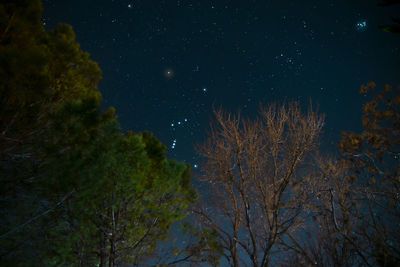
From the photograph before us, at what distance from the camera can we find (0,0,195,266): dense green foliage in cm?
357

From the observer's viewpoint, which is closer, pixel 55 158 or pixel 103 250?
pixel 55 158

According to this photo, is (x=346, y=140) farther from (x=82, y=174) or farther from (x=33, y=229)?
(x=33, y=229)

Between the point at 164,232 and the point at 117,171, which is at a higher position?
the point at 117,171

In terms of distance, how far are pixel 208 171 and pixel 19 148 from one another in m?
6.93

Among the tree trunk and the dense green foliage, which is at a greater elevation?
the dense green foliage

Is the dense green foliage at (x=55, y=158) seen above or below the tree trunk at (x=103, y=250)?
above

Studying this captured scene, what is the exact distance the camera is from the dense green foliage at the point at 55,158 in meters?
3.57

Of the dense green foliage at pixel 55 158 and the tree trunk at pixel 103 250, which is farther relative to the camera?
the tree trunk at pixel 103 250

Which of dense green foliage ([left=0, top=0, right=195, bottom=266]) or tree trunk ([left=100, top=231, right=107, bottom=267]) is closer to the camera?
dense green foliage ([left=0, top=0, right=195, bottom=266])

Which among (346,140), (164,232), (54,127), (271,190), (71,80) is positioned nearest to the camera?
(54,127)

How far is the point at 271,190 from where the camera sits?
28.1ft

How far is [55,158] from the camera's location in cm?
392

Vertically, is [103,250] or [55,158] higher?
[55,158]

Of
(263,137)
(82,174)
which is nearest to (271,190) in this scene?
(263,137)
